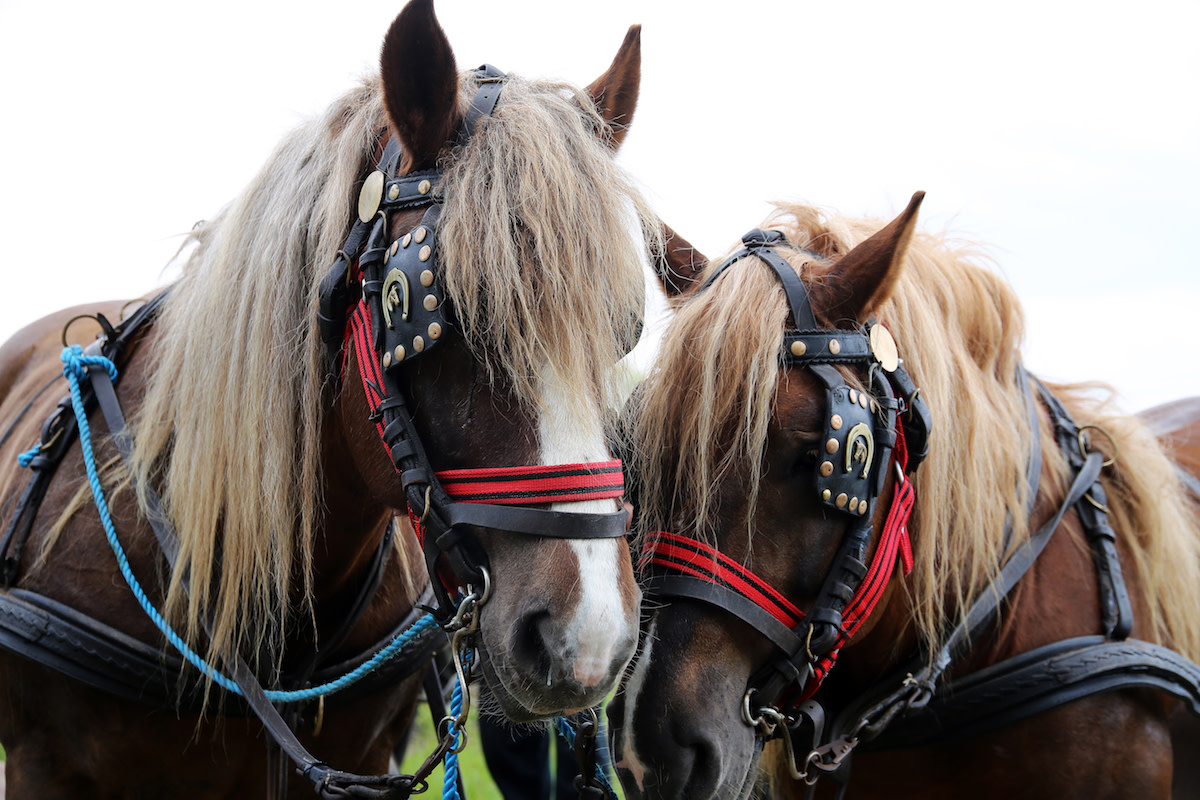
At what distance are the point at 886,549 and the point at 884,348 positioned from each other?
16.5 inches

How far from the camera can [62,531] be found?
75.2 inches

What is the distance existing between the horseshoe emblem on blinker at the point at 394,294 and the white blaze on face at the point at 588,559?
0.27m

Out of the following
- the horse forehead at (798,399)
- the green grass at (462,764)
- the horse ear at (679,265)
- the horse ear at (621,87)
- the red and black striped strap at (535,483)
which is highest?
the horse ear at (621,87)

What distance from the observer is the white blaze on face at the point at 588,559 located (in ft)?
4.25

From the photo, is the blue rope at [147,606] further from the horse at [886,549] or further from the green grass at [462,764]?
the green grass at [462,764]

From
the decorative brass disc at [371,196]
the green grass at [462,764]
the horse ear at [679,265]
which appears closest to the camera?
the decorative brass disc at [371,196]

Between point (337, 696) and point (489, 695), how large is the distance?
0.62 meters

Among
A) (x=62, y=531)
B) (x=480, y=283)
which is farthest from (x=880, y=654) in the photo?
(x=62, y=531)

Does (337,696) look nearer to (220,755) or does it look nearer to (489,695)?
(220,755)

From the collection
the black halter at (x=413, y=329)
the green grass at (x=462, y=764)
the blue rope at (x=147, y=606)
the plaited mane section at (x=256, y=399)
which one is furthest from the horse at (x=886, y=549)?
the green grass at (x=462, y=764)

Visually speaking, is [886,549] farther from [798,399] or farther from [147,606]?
[147,606]

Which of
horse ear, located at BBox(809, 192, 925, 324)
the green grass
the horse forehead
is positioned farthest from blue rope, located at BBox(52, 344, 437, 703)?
the green grass

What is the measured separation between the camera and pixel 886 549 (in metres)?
1.81

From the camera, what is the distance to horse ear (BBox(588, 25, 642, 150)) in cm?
190
